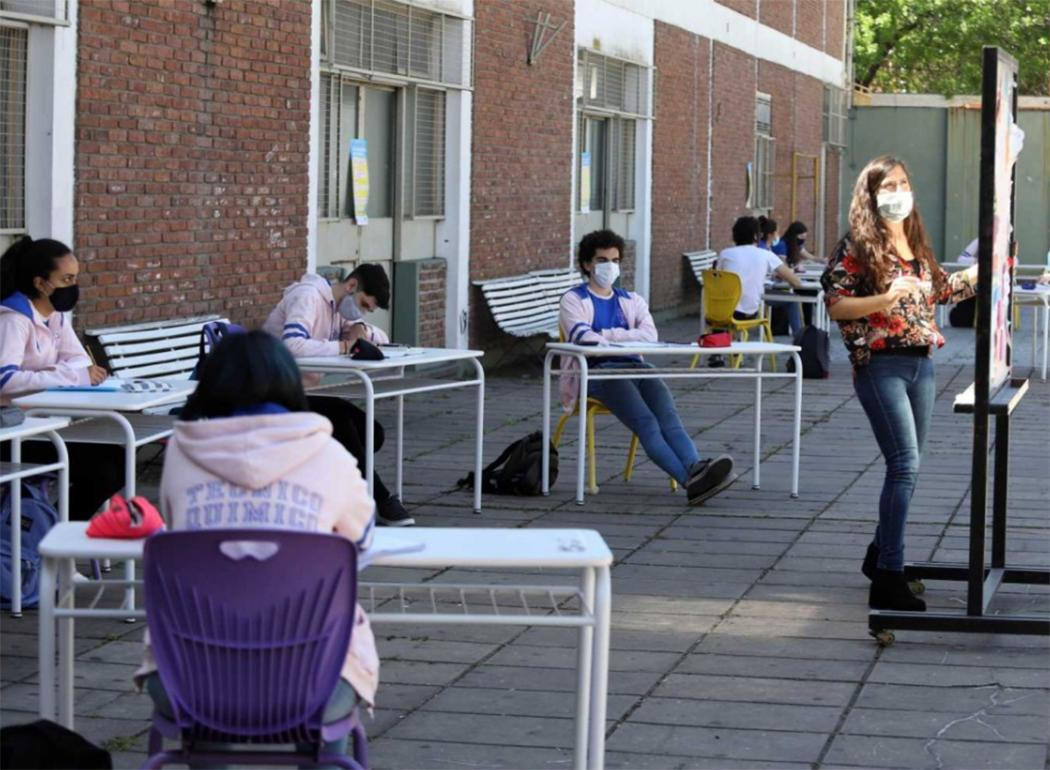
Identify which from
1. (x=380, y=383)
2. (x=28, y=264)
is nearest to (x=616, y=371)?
(x=380, y=383)

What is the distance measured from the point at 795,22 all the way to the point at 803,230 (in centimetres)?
1059

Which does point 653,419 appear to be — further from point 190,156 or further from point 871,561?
point 190,156

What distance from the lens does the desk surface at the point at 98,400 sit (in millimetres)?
6930

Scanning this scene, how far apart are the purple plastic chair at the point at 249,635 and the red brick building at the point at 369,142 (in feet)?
21.7

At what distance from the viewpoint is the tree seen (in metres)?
41.3

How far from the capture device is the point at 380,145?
1505cm

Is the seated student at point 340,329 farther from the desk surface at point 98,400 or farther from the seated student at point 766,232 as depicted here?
the seated student at point 766,232

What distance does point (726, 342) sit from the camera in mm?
9992

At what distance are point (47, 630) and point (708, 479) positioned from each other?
225 inches

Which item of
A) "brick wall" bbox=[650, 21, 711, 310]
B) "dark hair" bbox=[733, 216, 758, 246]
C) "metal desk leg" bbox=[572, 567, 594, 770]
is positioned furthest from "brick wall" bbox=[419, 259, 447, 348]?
"metal desk leg" bbox=[572, 567, 594, 770]

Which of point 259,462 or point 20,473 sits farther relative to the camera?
point 20,473

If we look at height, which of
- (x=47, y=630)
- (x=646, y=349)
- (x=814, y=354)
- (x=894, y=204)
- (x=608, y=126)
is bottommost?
(x=47, y=630)

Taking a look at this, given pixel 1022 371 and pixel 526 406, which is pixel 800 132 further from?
pixel 526 406

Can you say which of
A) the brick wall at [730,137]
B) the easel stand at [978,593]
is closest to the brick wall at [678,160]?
the brick wall at [730,137]
